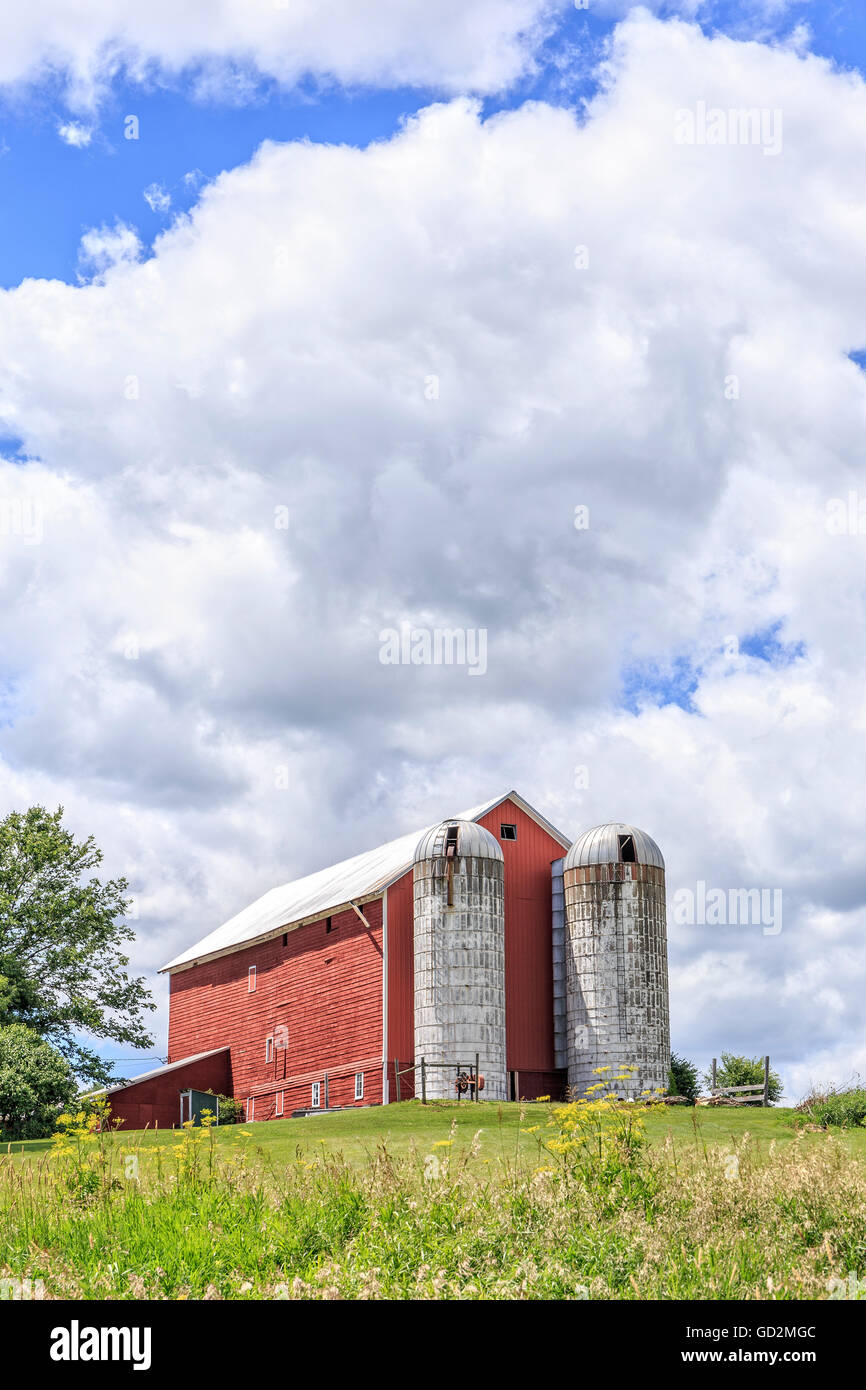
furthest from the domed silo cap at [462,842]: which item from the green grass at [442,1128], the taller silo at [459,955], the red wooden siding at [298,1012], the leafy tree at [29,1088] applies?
the leafy tree at [29,1088]

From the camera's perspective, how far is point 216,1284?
11.3 meters

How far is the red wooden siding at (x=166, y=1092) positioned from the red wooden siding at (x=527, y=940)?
1260cm

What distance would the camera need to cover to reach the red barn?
41.1 metres

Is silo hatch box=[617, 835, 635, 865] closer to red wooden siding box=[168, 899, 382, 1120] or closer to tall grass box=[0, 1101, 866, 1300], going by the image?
red wooden siding box=[168, 899, 382, 1120]

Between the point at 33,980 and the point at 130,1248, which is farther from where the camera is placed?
the point at 33,980

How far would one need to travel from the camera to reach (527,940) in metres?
42.7

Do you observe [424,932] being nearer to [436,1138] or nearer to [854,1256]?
[436,1138]

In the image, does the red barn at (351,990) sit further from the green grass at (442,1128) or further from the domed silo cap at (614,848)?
the green grass at (442,1128)

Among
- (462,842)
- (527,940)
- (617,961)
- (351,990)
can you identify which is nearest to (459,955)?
(462,842)

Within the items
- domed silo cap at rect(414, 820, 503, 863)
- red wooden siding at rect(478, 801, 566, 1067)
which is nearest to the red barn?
red wooden siding at rect(478, 801, 566, 1067)

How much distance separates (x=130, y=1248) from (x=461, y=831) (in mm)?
29295

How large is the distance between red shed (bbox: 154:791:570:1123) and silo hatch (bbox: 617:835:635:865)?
329 centimetres
